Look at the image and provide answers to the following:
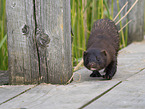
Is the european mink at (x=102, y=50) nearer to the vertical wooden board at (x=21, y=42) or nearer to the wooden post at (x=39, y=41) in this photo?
the wooden post at (x=39, y=41)

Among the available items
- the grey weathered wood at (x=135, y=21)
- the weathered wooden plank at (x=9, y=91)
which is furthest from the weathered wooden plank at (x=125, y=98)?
the grey weathered wood at (x=135, y=21)

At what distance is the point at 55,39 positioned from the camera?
275cm

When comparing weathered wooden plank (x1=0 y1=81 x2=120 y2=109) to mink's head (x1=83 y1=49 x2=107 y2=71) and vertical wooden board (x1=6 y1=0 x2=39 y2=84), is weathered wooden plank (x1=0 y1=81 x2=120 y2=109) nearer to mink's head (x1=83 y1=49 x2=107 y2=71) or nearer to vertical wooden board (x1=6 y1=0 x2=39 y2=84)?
vertical wooden board (x1=6 y1=0 x2=39 y2=84)

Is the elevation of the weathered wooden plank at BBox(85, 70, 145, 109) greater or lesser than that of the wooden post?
lesser

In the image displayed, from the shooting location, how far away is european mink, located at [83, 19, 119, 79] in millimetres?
3406

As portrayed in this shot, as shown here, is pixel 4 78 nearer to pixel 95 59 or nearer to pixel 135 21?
pixel 95 59

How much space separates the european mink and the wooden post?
21.9 inches

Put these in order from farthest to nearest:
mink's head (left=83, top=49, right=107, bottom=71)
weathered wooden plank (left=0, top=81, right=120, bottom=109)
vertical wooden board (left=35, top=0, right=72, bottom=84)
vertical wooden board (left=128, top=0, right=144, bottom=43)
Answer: vertical wooden board (left=128, top=0, right=144, bottom=43) → mink's head (left=83, top=49, right=107, bottom=71) → vertical wooden board (left=35, top=0, right=72, bottom=84) → weathered wooden plank (left=0, top=81, right=120, bottom=109)

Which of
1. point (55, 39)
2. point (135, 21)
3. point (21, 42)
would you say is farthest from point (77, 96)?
point (135, 21)

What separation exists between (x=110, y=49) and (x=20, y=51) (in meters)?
1.45

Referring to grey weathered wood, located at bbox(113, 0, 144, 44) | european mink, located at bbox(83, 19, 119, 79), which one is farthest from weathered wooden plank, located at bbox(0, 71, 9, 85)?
grey weathered wood, located at bbox(113, 0, 144, 44)

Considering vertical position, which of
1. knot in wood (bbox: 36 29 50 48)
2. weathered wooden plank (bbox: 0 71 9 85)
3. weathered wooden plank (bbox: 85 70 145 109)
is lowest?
weathered wooden plank (bbox: 0 71 9 85)

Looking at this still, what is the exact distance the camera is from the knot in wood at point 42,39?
2.74 m

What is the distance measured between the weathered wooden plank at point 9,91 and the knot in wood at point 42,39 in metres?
0.43
